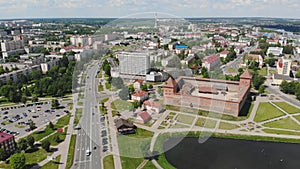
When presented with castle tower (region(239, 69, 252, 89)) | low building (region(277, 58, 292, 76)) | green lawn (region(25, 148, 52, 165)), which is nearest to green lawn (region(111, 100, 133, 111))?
green lawn (region(25, 148, 52, 165))

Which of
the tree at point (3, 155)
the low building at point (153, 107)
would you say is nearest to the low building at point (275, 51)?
the low building at point (153, 107)

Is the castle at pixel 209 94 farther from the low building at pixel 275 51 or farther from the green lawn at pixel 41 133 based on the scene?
the low building at pixel 275 51

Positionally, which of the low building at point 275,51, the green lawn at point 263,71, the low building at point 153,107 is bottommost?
the low building at point 153,107

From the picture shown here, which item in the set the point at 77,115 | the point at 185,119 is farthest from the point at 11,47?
the point at 185,119

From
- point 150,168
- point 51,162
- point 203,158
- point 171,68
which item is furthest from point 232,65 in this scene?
point 51,162

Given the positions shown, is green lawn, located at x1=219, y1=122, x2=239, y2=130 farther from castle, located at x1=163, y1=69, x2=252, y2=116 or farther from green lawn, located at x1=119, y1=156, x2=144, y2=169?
green lawn, located at x1=119, y1=156, x2=144, y2=169

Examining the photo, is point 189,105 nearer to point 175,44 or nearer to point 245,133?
point 245,133
